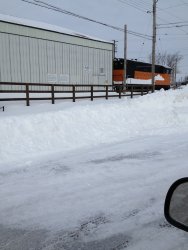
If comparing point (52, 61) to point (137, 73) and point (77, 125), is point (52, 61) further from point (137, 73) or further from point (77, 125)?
point (137, 73)

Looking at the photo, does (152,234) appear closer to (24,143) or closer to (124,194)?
(124,194)

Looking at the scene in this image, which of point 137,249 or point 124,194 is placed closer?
point 137,249

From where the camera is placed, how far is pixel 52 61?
85.4 feet

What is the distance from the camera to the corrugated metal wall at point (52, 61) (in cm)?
2259

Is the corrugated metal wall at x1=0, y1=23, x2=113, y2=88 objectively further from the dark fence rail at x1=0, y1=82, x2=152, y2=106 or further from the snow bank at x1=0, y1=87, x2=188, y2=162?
the snow bank at x1=0, y1=87, x2=188, y2=162

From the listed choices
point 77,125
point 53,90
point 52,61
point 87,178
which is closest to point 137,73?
point 52,61

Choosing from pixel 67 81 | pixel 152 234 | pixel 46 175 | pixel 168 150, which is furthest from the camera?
pixel 67 81

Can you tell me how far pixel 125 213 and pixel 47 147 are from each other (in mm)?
5826

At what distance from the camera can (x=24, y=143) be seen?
10305mm

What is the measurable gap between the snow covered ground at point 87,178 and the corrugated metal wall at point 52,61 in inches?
350

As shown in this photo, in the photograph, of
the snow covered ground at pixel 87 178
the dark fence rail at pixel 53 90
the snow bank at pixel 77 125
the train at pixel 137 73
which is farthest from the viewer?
the train at pixel 137 73

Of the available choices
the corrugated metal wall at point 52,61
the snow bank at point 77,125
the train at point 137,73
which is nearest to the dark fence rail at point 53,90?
the corrugated metal wall at point 52,61

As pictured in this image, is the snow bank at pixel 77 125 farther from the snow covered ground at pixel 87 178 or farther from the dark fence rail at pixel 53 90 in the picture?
the dark fence rail at pixel 53 90

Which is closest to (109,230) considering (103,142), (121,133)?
(103,142)
